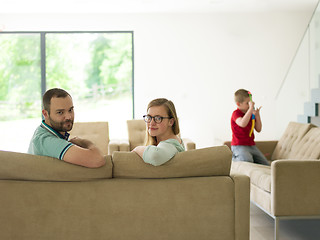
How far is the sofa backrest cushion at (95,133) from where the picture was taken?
5938mm

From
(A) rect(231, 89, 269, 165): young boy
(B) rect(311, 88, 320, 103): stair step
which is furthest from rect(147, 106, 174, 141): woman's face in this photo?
(B) rect(311, 88, 320, 103): stair step

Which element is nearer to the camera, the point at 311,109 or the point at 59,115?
the point at 59,115

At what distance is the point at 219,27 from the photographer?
7816 mm

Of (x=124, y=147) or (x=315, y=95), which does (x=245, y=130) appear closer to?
(x=315, y=95)

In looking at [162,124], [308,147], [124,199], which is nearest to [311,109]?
[308,147]

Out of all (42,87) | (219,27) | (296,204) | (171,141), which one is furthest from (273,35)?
(171,141)

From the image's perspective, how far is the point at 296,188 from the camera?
10.2 feet

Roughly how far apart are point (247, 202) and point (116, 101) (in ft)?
19.9

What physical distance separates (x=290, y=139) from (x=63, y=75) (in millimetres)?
4649

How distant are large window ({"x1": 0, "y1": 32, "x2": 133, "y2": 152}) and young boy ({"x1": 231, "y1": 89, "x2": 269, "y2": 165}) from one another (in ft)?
11.9

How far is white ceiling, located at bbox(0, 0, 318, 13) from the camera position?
6.83m

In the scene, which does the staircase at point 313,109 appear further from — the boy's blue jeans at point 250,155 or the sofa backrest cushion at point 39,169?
the sofa backrest cushion at point 39,169

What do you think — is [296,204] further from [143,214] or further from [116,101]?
[116,101]

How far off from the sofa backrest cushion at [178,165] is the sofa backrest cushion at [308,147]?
79.8 inches
